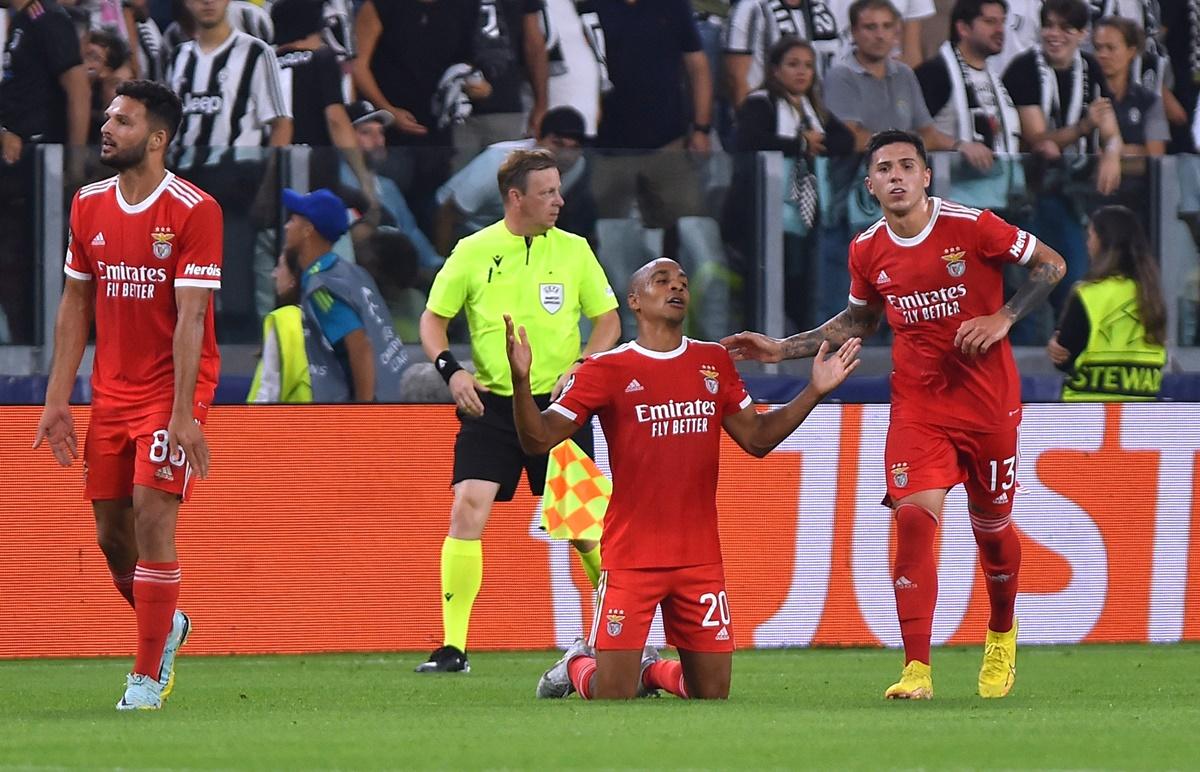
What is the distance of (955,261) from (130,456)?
3.04m

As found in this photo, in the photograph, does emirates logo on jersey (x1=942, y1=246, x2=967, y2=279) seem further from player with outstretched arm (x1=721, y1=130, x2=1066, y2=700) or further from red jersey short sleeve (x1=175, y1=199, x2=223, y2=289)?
red jersey short sleeve (x1=175, y1=199, x2=223, y2=289)

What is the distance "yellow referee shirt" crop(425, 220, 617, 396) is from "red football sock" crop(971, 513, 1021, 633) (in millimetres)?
2148

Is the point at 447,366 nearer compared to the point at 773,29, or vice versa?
the point at 447,366

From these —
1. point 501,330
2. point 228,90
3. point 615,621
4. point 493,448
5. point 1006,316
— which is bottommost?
point 615,621

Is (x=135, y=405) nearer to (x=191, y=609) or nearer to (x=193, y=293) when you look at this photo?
(x=193, y=293)

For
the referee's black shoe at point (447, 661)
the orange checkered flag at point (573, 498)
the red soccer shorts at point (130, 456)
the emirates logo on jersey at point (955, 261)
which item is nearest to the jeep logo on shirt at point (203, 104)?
the orange checkered flag at point (573, 498)

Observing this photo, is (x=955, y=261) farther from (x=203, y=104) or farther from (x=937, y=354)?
(x=203, y=104)

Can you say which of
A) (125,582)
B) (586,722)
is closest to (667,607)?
(586,722)

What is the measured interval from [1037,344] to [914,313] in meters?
4.45

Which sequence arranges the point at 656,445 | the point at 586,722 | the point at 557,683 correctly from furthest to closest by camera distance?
the point at 557,683
the point at 656,445
the point at 586,722

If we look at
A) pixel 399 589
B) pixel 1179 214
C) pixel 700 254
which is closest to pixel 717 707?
pixel 399 589

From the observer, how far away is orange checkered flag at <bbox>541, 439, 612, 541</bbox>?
9.12m

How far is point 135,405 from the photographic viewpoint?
24.1 ft

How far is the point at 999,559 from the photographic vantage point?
27.0 ft
